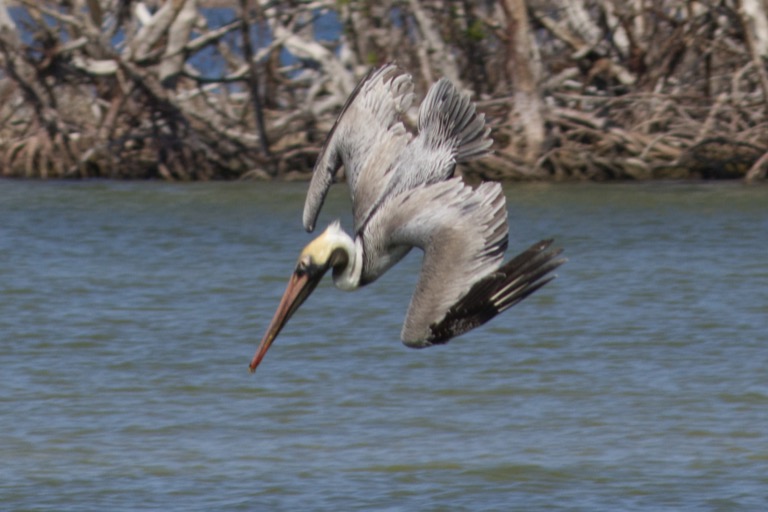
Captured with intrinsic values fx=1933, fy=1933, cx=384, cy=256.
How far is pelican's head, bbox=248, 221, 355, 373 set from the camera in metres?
6.86

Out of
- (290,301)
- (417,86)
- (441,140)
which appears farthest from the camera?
(417,86)

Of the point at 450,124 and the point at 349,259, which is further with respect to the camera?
the point at 450,124

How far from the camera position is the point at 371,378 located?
9.36 metres

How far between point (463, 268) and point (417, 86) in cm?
1207

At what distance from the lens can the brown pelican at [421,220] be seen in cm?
654

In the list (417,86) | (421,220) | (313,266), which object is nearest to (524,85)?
(417,86)

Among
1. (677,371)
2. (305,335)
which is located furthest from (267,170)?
(677,371)

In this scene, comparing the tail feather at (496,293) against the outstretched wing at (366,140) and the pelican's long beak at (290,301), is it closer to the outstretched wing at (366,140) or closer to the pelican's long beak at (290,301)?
the pelican's long beak at (290,301)

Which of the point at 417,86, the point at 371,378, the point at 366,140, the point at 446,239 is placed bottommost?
the point at 371,378

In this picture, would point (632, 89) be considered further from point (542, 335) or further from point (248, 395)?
point (248, 395)

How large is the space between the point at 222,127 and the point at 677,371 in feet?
33.4

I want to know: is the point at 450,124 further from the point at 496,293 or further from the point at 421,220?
the point at 496,293

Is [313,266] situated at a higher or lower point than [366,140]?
lower

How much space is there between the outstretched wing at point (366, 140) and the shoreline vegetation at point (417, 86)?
10083mm
